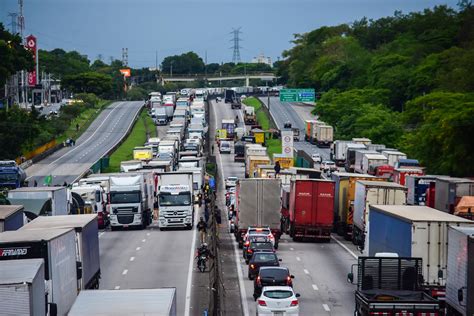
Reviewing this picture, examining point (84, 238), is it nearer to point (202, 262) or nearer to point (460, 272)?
point (460, 272)

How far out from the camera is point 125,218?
58.3 metres

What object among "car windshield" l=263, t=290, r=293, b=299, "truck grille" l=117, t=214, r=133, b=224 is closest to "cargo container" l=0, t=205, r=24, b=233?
"car windshield" l=263, t=290, r=293, b=299

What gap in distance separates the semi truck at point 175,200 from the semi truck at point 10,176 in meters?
18.9

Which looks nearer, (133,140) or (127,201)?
(127,201)

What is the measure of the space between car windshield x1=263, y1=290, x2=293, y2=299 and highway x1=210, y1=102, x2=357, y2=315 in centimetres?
220

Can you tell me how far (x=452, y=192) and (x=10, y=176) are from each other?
3754 centimetres

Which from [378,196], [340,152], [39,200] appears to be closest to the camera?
[39,200]

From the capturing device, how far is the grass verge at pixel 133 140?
10684 centimetres

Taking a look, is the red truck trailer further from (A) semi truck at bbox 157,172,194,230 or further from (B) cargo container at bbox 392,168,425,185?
(B) cargo container at bbox 392,168,425,185

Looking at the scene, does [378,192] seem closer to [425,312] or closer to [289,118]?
[425,312]

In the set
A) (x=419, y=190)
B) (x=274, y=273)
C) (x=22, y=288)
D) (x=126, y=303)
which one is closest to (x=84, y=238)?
(x=274, y=273)

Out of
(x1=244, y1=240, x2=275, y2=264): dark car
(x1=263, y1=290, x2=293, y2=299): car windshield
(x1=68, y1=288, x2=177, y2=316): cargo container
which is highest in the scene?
(x1=68, y1=288, x2=177, y2=316): cargo container

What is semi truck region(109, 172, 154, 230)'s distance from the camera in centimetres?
5781

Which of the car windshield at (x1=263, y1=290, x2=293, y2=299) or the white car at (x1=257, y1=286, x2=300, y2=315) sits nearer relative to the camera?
the white car at (x1=257, y1=286, x2=300, y2=315)
